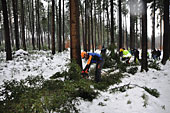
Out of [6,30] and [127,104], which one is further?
[6,30]

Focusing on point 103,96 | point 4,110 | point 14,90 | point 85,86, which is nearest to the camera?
point 4,110

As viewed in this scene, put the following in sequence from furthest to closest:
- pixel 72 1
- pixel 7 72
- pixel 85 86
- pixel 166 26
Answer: pixel 166 26 → pixel 7 72 → pixel 72 1 → pixel 85 86

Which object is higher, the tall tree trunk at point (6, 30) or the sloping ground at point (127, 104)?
the tall tree trunk at point (6, 30)

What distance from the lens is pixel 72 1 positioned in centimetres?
625

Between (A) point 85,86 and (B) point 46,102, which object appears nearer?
(B) point 46,102

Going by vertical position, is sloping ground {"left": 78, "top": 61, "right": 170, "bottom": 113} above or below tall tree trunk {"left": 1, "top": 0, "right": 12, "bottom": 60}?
below

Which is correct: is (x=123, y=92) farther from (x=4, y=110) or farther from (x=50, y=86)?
(x=4, y=110)

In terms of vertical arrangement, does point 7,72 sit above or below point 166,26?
below

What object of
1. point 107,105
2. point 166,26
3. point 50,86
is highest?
point 166,26

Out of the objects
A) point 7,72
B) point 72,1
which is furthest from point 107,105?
point 7,72

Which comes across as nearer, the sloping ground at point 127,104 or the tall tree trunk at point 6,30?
the sloping ground at point 127,104

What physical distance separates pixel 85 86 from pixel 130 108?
1559 mm

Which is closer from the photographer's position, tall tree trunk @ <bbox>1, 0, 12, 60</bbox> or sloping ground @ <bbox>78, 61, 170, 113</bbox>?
sloping ground @ <bbox>78, 61, 170, 113</bbox>

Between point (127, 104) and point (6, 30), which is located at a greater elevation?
point (6, 30)
